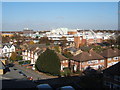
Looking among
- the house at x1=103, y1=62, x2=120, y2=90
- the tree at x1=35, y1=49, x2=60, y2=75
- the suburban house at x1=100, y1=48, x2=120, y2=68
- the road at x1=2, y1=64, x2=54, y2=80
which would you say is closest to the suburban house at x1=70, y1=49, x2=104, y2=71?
the suburban house at x1=100, y1=48, x2=120, y2=68

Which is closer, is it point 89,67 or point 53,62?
point 53,62

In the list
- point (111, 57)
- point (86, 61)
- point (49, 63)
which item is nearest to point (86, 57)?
point (86, 61)

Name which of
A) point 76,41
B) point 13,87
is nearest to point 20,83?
point 13,87

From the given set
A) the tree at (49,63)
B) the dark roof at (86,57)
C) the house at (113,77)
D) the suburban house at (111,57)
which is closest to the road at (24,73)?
the tree at (49,63)

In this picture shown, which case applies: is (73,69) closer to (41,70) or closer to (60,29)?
(41,70)

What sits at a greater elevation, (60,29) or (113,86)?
(60,29)

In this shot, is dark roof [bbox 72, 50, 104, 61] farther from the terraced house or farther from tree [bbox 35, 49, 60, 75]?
tree [bbox 35, 49, 60, 75]
